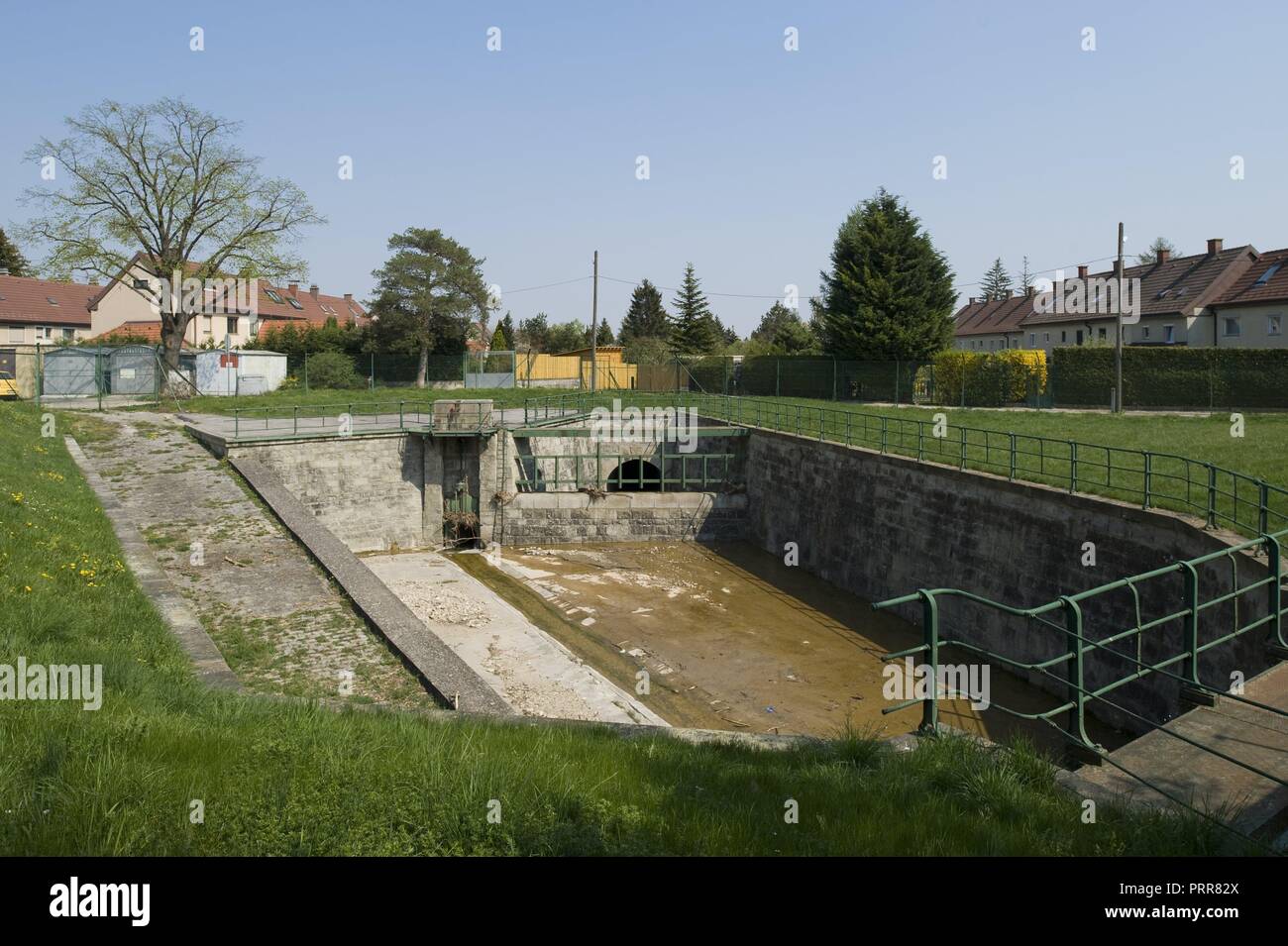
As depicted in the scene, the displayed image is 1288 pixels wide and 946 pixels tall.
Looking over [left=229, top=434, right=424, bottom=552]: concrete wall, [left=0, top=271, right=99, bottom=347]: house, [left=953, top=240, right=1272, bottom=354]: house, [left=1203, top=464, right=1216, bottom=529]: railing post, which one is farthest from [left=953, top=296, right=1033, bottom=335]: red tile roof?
[left=0, top=271, right=99, bottom=347]: house

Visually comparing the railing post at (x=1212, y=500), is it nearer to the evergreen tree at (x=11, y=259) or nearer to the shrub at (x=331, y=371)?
the shrub at (x=331, y=371)

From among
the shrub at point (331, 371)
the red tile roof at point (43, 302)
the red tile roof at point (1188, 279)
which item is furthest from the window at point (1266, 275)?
the red tile roof at point (43, 302)

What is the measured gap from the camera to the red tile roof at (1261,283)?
38.0 m

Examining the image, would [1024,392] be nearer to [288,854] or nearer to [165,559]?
[165,559]

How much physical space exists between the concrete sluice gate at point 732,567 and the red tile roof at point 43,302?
39321 millimetres

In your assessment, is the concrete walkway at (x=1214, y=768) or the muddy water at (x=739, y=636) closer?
the concrete walkway at (x=1214, y=768)

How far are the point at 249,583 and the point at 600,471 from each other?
55.7 ft

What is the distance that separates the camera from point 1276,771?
18.5 feet

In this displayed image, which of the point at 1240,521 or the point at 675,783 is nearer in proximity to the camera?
the point at 675,783

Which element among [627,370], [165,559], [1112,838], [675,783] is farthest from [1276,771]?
[627,370]

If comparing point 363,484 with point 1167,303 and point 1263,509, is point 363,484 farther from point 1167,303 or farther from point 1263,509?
point 1167,303

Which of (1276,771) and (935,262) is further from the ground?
(935,262)

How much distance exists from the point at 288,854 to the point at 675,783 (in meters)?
2.15
